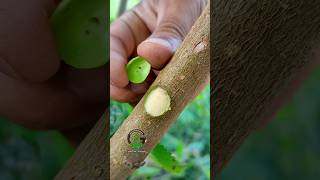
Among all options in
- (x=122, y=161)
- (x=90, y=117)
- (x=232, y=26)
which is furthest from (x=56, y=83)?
(x=232, y=26)

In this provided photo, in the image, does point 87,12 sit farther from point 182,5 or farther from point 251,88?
point 251,88

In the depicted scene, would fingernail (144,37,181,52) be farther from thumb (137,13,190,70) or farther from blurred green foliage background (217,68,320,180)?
blurred green foliage background (217,68,320,180)

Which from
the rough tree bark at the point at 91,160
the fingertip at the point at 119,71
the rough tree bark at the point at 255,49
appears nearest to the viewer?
the rough tree bark at the point at 255,49

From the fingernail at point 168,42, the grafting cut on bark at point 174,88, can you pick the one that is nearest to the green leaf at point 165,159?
the grafting cut on bark at point 174,88

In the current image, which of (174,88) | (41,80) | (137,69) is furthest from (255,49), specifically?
(41,80)

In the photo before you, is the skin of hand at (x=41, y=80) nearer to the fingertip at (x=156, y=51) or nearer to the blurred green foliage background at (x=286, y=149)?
the fingertip at (x=156, y=51)

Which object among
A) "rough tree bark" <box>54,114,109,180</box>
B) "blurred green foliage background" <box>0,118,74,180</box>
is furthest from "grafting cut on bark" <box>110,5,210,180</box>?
"blurred green foliage background" <box>0,118,74,180</box>
